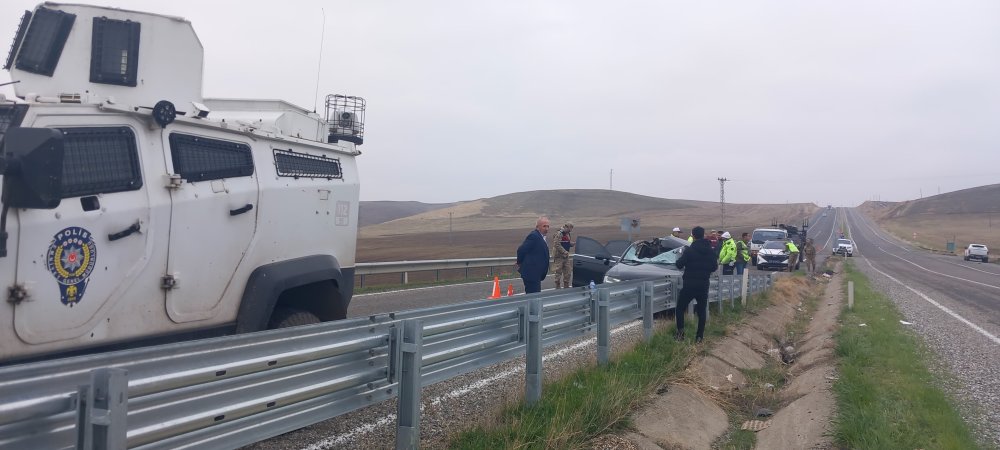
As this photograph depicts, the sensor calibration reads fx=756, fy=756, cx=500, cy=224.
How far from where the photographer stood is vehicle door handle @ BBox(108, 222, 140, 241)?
187 inches

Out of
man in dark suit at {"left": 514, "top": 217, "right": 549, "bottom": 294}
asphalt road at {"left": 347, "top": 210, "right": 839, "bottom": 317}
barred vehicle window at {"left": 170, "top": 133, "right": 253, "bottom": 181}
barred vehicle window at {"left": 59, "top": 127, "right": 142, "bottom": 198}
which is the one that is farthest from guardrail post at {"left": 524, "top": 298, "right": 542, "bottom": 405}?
asphalt road at {"left": 347, "top": 210, "right": 839, "bottom": 317}

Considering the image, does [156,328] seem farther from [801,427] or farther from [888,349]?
[888,349]

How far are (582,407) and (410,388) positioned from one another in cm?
191

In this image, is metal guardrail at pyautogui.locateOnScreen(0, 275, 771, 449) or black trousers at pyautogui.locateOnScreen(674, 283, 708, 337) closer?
metal guardrail at pyautogui.locateOnScreen(0, 275, 771, 449)

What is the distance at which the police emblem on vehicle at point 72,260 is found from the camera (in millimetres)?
4461

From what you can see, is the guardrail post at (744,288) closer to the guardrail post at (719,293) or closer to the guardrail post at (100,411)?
the guardrail post at (719,293)

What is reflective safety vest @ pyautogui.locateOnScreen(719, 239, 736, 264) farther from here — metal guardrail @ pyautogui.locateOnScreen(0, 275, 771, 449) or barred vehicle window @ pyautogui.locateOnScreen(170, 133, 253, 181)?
barred vehicle window @ pyautogui.locateOnScreen(170, 133, 253, 181)

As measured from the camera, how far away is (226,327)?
19.1 ft

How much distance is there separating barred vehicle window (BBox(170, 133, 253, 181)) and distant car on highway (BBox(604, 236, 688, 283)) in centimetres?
891

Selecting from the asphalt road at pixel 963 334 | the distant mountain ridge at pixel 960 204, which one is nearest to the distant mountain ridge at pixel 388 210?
the asphalt road at pixel 963 334

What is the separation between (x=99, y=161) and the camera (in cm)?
485

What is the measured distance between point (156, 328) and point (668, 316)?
34.3 ft

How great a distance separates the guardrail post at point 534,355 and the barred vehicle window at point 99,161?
3.26 m

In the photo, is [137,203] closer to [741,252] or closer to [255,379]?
[255,379]
